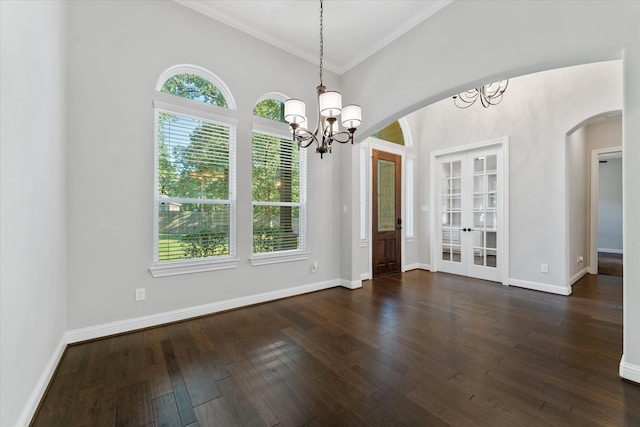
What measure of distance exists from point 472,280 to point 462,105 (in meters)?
3.38

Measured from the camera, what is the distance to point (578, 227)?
488 cm

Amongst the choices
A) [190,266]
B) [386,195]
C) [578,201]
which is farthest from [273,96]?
[578,201]

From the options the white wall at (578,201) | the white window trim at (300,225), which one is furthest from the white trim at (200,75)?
the white wall at (578,201)

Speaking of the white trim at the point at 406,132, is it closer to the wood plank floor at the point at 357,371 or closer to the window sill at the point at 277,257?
the window sill at the point at 277,257

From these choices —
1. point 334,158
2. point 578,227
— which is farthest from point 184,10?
point 578,227

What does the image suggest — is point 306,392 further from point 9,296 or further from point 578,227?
point 578,227

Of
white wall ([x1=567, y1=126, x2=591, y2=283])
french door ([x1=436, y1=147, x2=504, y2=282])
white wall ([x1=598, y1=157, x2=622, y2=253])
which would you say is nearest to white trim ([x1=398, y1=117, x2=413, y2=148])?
french door ([x1=436, y1=147, x2=504, y2=282])

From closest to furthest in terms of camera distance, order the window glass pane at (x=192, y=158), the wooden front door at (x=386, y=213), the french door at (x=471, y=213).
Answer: the window glass pane at (x=192, y=158), the french door at (x=471, y=213), the wooden front door at (x=386, y=213)

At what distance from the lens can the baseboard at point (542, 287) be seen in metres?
3.91

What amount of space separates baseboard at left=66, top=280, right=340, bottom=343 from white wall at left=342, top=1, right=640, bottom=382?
2812 mm

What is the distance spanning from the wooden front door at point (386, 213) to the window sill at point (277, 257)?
5.58 feet

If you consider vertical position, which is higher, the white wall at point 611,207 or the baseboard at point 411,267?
the white wall at point 611,207

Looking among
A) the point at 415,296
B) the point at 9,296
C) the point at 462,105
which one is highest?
the point at 462,105

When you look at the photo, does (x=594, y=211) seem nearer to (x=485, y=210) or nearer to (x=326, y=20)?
(x=485, y=210)
